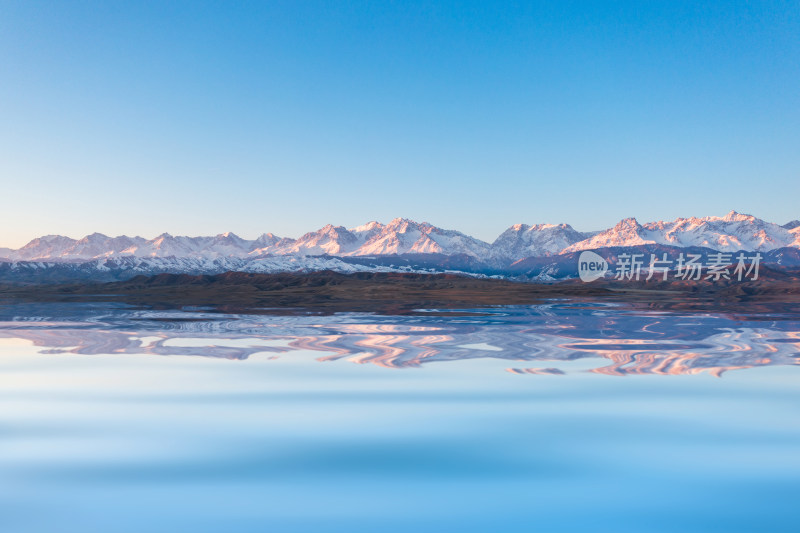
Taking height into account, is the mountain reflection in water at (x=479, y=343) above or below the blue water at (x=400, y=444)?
below

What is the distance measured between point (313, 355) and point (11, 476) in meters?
15.5

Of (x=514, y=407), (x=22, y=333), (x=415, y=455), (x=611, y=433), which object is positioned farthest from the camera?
(x=22, y=333)

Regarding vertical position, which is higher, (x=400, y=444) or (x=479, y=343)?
(x=400, y=444)

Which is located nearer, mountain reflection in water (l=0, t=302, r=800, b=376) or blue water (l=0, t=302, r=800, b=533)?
blue water (l=0, t=302, r=800, b=533)

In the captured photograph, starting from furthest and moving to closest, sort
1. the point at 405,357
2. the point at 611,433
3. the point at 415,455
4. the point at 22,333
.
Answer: the point at 22,333 → the point at 405,357 → the point at 611,433 → the point at 415,455

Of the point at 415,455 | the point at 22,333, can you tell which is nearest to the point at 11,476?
the point at 415,455

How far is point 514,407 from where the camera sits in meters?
14.8

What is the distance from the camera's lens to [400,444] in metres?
11.6

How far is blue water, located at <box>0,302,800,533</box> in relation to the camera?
841 cm

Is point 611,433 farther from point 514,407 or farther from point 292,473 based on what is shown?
point 292,473

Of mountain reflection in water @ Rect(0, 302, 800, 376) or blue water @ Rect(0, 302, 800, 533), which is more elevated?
blue water @ Rect(0, 302, 800, 533)

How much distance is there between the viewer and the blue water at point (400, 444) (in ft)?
27.6

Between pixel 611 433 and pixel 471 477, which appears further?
pixel 611 433

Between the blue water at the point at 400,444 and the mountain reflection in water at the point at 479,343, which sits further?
the mountain reflection in water at the point at 479,343
